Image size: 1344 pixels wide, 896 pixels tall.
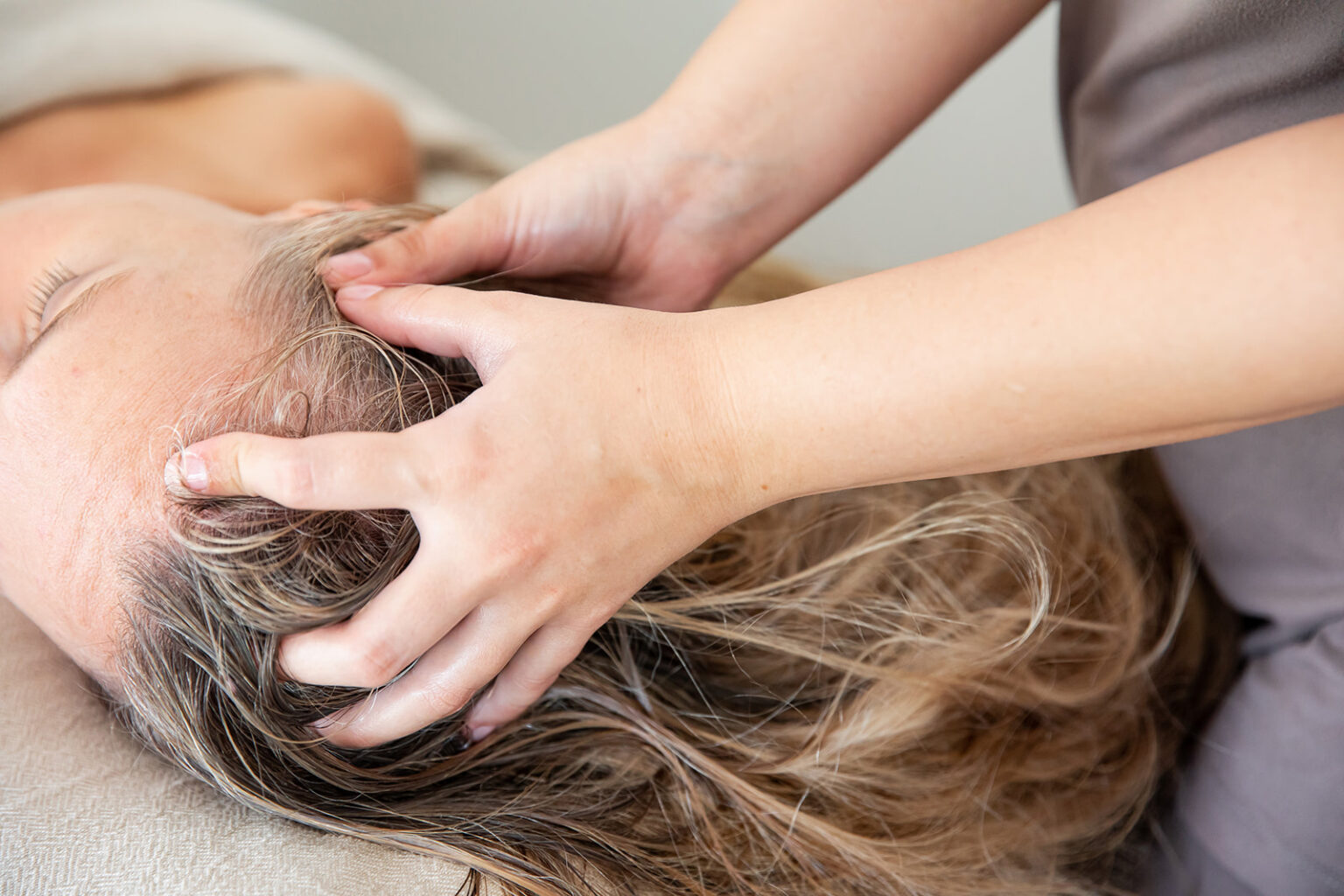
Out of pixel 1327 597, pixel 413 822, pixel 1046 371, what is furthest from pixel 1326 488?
pixel 413 822

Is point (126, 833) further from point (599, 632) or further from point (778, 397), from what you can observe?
point (778, 397)

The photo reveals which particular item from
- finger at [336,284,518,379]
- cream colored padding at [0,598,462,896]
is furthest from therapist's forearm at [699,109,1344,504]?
cream colored padding at [0,598,462,896]

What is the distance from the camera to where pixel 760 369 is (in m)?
0.50

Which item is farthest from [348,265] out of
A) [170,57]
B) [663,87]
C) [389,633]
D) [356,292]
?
[663,87]

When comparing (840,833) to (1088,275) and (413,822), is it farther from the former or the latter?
(1088,275)

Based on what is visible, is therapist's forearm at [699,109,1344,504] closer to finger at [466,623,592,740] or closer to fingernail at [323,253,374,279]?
finger at [466,623,592,740]

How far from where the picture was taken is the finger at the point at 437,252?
2.02 feet

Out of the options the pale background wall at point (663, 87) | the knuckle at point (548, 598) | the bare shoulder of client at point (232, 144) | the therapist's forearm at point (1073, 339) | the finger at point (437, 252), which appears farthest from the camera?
the pale background wall at point (663, 87)

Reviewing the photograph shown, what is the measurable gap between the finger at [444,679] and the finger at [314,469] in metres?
0.10

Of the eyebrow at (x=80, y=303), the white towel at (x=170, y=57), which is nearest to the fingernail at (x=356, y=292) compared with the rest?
the eyebrow at (x=80, y=303)

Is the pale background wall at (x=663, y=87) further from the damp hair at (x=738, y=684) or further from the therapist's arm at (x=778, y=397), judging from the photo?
the therapist's arm at (x=778, y=397)

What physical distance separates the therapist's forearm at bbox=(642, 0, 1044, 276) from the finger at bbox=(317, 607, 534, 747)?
422 millimetres

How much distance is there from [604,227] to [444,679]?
1.35 feet

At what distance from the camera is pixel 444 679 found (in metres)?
0.54
